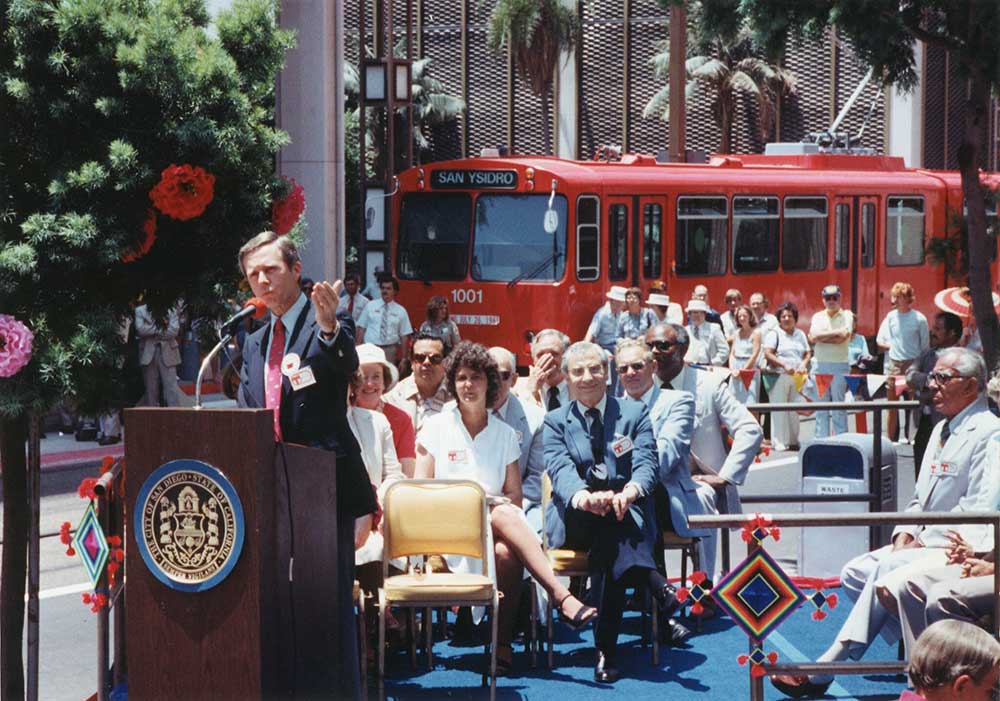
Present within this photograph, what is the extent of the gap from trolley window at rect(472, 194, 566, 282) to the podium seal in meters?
14.6

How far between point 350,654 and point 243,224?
1.77 m

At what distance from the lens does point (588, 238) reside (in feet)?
65.0

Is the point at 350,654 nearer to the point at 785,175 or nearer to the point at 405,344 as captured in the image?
the point at 405,344

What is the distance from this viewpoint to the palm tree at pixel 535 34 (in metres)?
43.4

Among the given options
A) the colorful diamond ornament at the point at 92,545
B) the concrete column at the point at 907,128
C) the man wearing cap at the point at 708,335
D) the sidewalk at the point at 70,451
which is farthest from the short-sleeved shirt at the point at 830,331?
the concrete column at the point at 907,128

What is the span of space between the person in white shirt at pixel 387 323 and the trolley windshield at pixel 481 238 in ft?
3.77

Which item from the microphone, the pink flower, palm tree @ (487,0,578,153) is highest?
palm tree @ (487,0,578,153)

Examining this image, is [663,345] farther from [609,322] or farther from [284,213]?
[609,322]

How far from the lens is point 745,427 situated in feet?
30.2

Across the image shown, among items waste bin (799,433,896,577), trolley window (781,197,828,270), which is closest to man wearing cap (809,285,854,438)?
trolley window (781,197,828,270)

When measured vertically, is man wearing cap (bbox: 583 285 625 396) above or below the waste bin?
above

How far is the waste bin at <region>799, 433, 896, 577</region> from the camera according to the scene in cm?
1020

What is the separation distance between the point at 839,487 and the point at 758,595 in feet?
15.3

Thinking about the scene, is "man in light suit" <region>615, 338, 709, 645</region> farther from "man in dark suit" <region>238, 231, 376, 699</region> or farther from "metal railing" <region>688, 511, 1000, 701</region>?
"man in dark suit" <region>238, 231, 376, 699</region>
